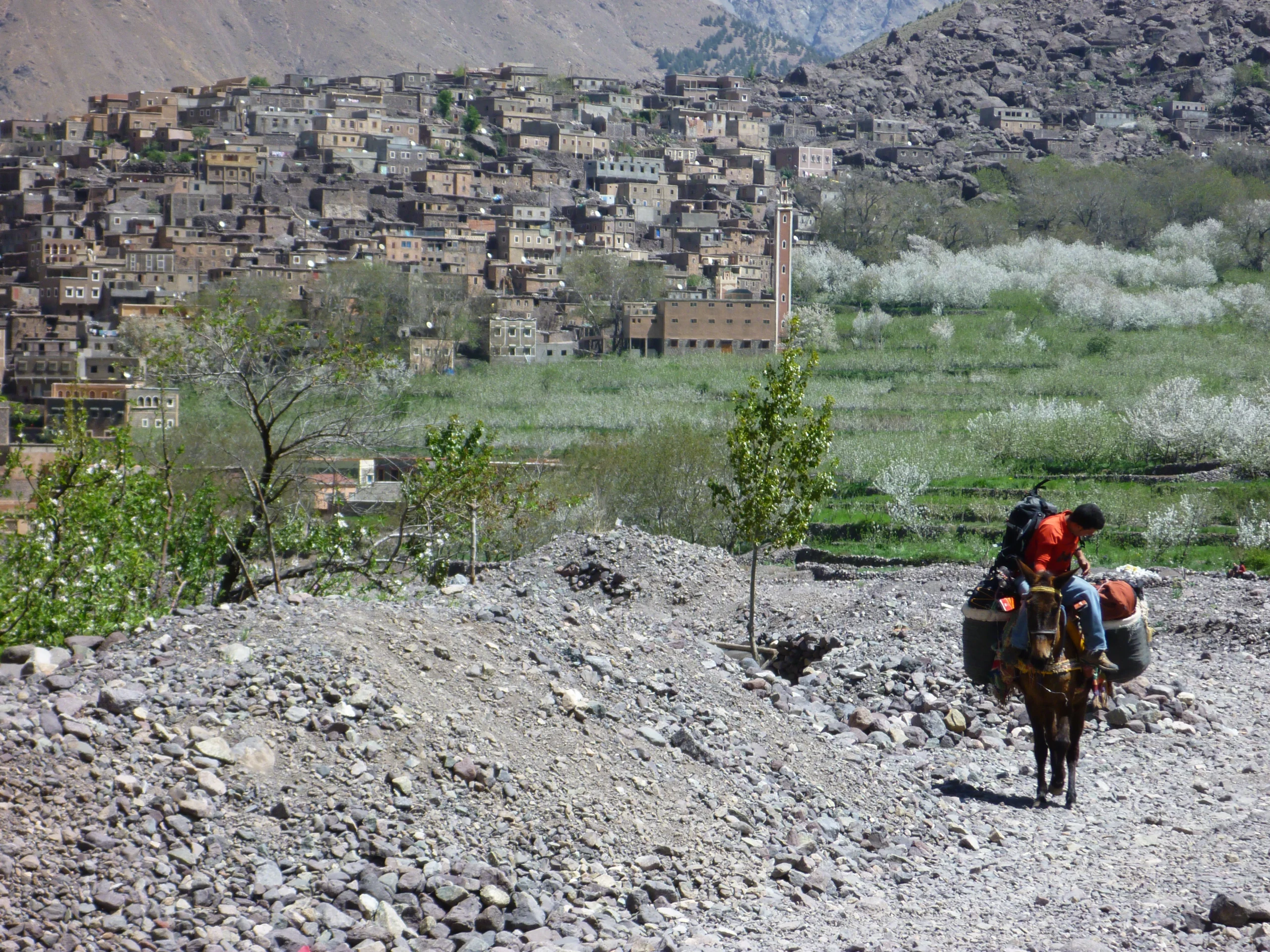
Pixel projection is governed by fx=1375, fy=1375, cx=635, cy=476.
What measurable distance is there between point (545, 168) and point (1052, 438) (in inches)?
3268

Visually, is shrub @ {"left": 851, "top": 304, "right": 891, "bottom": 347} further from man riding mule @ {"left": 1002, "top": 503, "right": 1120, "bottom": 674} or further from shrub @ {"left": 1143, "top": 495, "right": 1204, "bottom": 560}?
man riding mule @ {"left": 1002, "top": 503, "right": 1120, "bottom": 674}

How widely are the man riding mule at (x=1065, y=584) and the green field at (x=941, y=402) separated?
14.9 meters

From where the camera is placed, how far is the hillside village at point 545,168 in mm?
77062

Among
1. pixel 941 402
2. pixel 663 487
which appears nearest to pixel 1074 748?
pixel 663 487

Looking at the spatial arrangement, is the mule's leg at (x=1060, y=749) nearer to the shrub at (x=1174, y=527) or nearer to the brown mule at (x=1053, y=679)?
the brown mule at (x=1053, y=679)

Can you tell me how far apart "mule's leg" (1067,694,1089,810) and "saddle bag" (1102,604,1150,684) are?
400mm

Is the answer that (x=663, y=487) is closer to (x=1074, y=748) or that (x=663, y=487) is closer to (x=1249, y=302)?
(x=1074, y=748)

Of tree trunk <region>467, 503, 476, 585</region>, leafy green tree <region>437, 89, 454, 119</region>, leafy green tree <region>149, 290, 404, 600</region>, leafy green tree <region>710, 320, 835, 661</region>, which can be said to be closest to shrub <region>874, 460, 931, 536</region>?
leafy green tree <region>710, 320, 835, 661</region>

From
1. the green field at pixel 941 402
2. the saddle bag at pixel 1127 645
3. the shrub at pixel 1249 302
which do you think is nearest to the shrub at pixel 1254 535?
the green field at pixel 941 402

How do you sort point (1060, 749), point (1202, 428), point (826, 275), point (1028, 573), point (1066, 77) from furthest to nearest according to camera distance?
point (1066, 77) < point (826, 275) < point (1202, 428) < point (1060, 749) < point (1028, 573)

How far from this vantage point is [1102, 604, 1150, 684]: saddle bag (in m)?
9.38

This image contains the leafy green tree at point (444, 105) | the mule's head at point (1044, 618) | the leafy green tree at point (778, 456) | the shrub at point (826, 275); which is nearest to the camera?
the mule's head at point (1044, 618)

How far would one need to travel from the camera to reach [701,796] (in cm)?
820

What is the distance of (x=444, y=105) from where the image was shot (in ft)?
434
